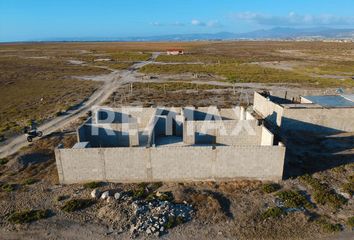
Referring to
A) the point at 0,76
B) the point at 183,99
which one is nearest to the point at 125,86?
the point at 183,99

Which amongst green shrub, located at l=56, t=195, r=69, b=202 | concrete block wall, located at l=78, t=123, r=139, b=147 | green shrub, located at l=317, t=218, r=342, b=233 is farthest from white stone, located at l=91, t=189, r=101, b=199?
green shrub, located at l=317, t=218, r=342, b=233

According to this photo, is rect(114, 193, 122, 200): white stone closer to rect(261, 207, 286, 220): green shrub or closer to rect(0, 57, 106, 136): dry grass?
rect(261, 207, 286, 220): green shrub

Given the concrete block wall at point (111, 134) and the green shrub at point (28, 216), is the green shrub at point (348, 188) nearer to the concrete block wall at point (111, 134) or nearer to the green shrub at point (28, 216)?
the concrete block wall at point (111, 134)

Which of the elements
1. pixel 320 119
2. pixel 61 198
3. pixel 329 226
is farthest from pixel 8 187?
pixel 320 119

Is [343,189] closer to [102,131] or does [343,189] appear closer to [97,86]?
[102,131]

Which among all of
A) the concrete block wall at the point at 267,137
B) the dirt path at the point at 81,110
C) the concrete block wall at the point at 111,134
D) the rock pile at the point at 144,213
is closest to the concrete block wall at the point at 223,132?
the concrete block wall at the point at 267,137

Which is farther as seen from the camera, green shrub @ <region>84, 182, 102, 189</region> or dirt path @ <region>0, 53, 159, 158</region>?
dirt path @ <region>0, 53, 159, 158</region>
